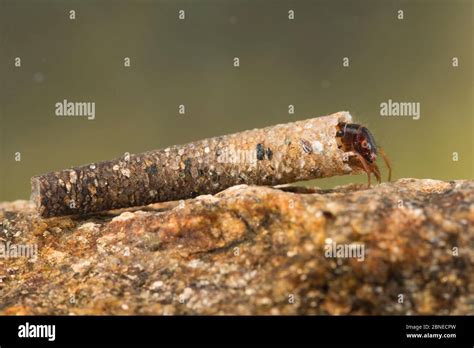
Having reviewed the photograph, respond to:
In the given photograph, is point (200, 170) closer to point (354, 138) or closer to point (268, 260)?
point (354, 138)

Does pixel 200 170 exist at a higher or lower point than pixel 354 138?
lower

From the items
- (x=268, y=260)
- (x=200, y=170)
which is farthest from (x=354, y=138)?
(x=268, y=260)

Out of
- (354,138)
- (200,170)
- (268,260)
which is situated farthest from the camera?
(200,170)

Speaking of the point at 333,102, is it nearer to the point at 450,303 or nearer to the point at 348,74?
the point at 348,74

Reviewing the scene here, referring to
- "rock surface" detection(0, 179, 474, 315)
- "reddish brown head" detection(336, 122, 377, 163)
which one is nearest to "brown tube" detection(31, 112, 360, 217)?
"reddish brown head" detection(336, 122, 377, 163)

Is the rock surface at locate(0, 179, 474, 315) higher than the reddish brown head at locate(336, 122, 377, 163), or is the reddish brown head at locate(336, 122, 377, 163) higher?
the reddish brown head at locate(336, 122, 377, 163)

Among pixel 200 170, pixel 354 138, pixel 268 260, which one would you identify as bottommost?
pixel 268 260

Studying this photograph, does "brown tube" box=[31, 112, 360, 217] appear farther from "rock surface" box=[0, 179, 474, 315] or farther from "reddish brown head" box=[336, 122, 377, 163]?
"rock surface" box=[0, 179, 474, 315]
